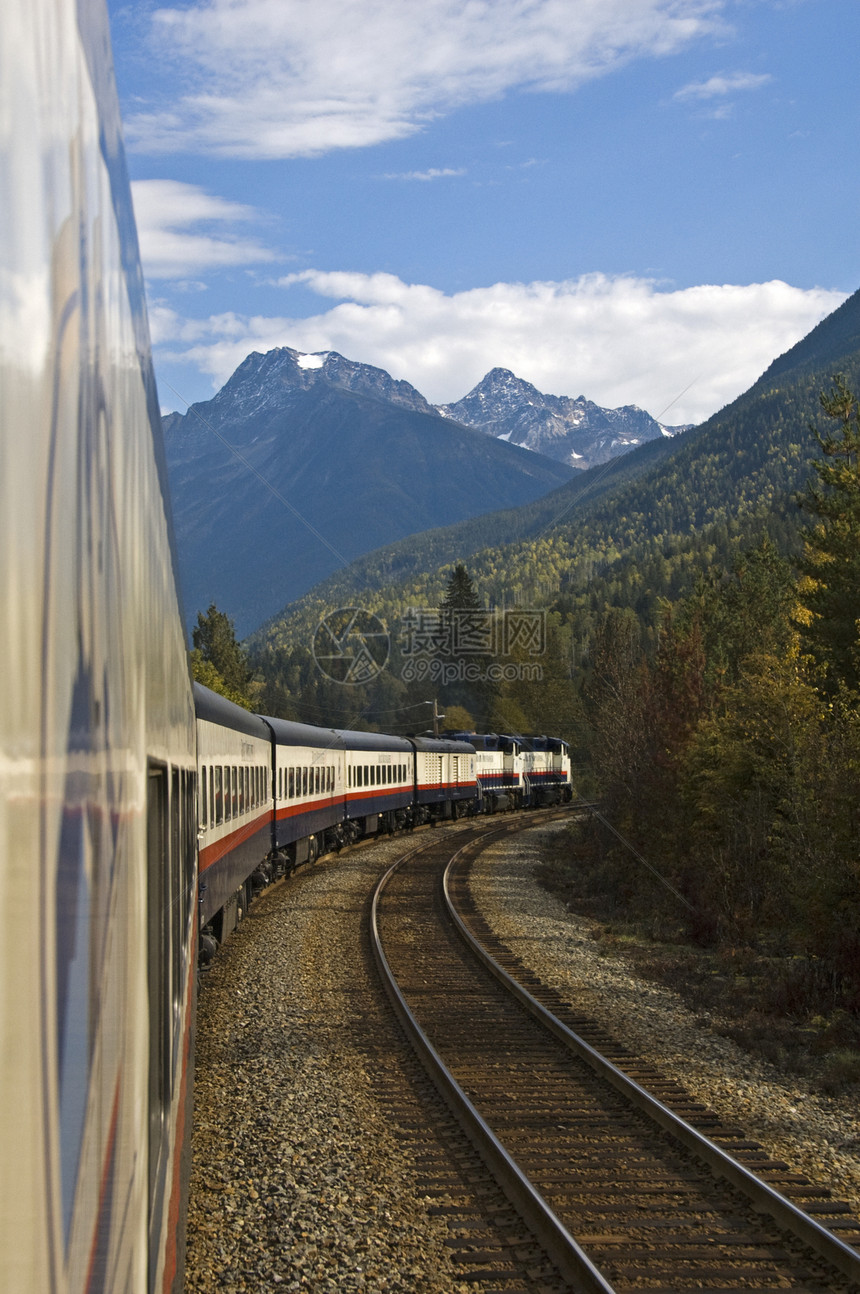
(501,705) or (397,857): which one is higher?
(501,705)

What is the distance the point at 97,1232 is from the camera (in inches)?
54.3

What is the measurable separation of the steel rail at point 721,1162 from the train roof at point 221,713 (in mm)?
4441

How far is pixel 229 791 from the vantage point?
13.4m

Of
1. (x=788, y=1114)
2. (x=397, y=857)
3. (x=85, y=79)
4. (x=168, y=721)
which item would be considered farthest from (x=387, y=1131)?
(x=397, y=857)

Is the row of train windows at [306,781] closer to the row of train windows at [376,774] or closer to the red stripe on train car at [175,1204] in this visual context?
the row of train windows at [376,774]

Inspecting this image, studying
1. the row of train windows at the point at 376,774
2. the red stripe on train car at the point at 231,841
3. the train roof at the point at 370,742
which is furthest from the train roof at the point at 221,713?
the row of train windows at the point at 376,774

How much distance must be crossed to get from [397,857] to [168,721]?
27.3 meters

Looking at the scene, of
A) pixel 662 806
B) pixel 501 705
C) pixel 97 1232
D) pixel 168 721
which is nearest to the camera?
pixel 97 1232

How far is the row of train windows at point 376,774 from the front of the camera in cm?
3176

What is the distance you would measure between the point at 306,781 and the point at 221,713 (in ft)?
38.3

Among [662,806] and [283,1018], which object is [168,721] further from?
[662,806]

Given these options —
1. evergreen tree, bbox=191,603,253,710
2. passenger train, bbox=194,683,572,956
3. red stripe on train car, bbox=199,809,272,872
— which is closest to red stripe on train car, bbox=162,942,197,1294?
red stripe on train car, bbox=199,809,272,872

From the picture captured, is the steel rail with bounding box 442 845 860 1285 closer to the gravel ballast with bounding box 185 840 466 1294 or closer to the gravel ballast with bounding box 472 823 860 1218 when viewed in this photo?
the gravel ballast with bounding box 472 823 860 1218

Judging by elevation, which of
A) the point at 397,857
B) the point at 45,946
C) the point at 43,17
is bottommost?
the point at 397,857
